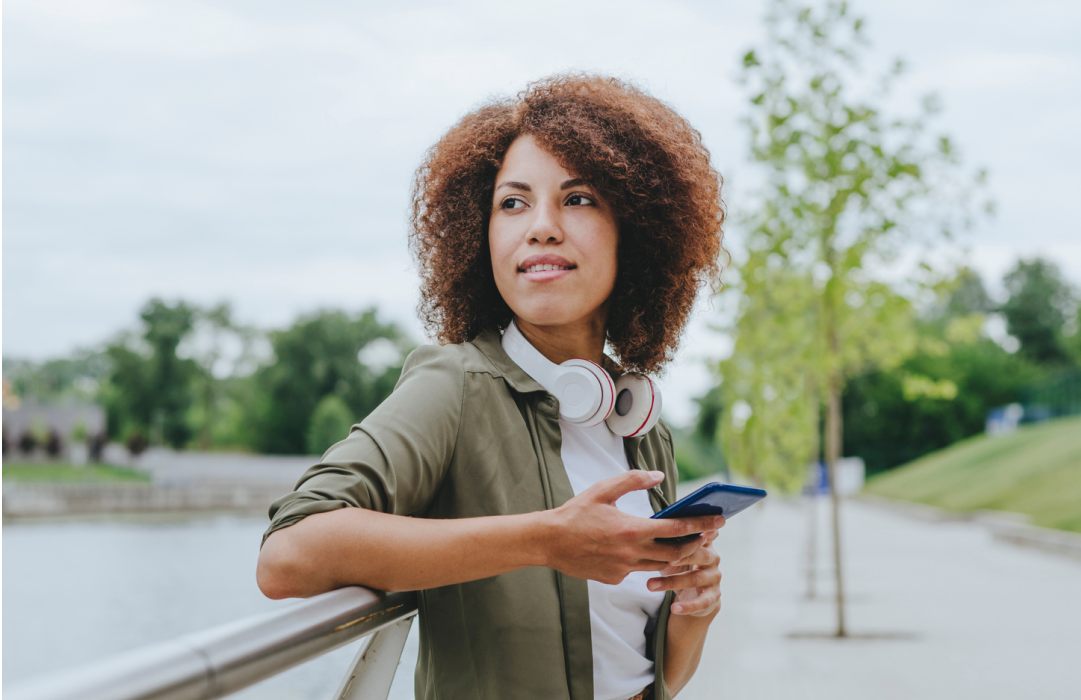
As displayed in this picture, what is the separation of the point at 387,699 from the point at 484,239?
2.80 feet

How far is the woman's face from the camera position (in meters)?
1.61

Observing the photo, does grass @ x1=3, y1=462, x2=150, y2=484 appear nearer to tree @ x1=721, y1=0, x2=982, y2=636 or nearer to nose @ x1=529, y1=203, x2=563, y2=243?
tree @ x1=721, y1=0, x2=982, y2=636

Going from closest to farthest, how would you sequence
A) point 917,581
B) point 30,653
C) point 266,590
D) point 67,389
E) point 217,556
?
point 266,590
point 917,581
point 30,653
point 217,556
point 67,389

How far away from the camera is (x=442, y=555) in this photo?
1.15 m

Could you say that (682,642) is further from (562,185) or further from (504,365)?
(562,185)

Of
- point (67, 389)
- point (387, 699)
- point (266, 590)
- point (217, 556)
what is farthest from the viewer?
point (67, 389)

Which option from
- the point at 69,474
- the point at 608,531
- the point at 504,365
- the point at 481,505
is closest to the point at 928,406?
the point at 69,474

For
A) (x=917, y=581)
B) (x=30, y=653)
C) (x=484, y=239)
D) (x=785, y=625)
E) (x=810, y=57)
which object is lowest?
(x=30, y=653)

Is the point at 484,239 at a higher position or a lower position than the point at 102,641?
higher

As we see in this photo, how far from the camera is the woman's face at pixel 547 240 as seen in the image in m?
1.61

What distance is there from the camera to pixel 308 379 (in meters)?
68.0

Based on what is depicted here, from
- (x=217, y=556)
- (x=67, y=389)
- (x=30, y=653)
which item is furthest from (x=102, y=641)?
(x=67, y=389)

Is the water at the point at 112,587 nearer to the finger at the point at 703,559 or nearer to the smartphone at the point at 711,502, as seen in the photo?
the finger at the point at 703,559

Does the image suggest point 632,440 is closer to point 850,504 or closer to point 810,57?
point 810,57
